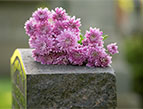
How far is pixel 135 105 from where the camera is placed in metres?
8.58

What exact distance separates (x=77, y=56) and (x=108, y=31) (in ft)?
34.4

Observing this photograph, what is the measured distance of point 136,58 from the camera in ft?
29.1

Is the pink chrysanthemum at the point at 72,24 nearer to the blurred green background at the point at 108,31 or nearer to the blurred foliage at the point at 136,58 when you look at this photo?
the blurred green background at the point at 108,31

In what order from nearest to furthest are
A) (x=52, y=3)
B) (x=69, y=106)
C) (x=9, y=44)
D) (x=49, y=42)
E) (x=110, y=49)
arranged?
(x=69, y=106) < (x=49, y=42) < (x=110, y=49) < (x=9, y=44) < (x=52, y=3)

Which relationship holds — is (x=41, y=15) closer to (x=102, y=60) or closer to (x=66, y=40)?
(x=66, y=40)

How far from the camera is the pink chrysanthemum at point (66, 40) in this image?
2.87m

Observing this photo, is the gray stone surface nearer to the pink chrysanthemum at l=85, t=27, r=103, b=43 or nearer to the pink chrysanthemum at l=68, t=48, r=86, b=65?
the pink chrysanthemum at l=68, t=48, r=86, b=65

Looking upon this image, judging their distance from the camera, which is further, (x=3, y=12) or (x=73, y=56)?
(x=3, y=12)

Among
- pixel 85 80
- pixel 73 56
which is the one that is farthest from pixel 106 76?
pixel 73 56

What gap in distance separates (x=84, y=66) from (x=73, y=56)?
0.44 feet

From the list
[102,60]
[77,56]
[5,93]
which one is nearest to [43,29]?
[77,56]

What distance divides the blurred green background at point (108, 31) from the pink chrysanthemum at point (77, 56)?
→ 4.40 meters

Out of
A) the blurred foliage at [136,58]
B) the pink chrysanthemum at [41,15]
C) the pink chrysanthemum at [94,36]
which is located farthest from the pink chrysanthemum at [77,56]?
the blurred foliage at [136,58]

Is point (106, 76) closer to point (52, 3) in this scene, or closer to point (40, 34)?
point (40, 34)
